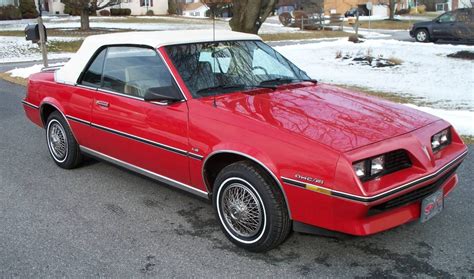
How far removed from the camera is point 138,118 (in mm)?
4102

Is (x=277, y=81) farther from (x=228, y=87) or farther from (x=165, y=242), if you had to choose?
(x=165, y=242)

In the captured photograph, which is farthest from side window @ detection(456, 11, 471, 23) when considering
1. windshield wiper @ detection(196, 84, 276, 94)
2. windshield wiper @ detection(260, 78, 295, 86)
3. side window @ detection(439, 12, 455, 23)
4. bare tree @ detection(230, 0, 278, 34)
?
windshield wiper @ detection(196, 84, 276, 94)

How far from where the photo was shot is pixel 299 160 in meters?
3.03

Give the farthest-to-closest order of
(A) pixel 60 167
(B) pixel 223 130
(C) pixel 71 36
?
1. (C) pixel 71 36
2. (A) pixel 60 167
3. (B) pixel 223 130

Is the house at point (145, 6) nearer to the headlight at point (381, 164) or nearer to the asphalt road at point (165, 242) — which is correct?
the asphalt road at point (165, 242)

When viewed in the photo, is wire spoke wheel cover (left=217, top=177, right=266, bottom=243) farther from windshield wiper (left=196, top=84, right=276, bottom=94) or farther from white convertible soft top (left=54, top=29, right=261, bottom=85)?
white convertible soft top (left=54, top=29, right=261, bottom=85)

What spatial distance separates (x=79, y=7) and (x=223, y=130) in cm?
2892

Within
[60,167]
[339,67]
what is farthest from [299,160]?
[339,67]

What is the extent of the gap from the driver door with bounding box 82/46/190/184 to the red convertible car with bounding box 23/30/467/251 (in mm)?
12

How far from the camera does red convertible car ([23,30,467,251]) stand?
9.80ft

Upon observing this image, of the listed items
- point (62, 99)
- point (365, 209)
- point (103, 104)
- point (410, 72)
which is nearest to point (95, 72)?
point (103, 104)

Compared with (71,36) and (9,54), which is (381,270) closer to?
(9,54)

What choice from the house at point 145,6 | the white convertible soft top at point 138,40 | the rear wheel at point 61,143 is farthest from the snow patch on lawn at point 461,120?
the house at point 145,6

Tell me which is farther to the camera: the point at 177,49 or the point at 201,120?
the point at 177,49
